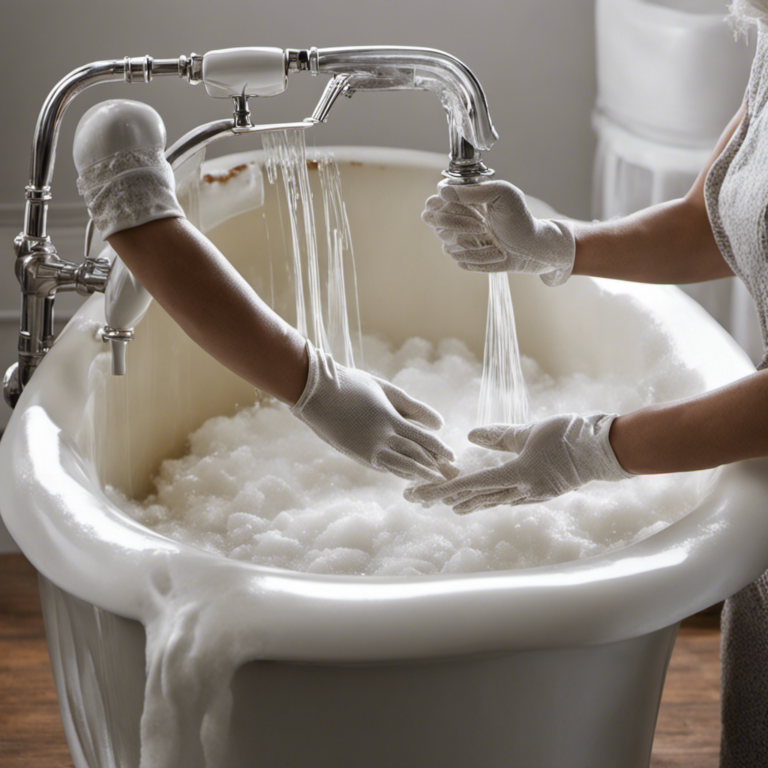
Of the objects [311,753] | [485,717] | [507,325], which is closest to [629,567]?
[485,717]

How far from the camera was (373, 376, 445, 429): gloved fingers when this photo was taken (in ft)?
3.08

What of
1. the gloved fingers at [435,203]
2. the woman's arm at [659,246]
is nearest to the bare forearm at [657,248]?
the woman's arm at [659,246]

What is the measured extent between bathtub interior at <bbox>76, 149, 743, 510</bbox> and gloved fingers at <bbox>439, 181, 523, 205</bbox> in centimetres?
34

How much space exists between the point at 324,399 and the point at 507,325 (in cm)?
41

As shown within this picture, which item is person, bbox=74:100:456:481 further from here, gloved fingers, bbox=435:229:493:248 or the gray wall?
the gray wall

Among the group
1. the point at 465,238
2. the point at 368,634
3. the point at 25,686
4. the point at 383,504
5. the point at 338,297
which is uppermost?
the point at 465,238

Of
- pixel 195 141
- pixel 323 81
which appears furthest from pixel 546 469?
pixel 323 81

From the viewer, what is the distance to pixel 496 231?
3.48 feet

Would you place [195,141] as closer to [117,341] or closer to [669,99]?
[117,341]

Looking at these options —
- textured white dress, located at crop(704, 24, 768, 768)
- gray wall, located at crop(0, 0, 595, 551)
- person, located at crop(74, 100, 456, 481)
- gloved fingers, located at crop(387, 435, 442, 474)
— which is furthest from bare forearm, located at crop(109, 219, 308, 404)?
gray wall, located at crop(0, 0, 595, 551)

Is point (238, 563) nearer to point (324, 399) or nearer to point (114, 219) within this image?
point (324, 399)

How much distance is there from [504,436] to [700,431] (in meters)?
0.20

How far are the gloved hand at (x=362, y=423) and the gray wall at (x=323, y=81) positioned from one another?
126 cm

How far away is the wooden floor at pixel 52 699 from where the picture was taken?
1312mm
